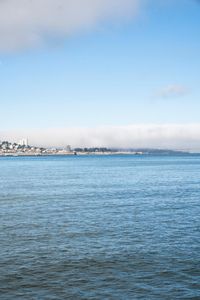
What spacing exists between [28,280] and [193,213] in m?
26.2

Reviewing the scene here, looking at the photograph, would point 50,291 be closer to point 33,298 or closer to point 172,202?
point 33,298

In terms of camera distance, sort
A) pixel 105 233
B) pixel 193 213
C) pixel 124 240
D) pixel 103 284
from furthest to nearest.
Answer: pixel 193 213, pixel 105 233, pixel 124 240, pixel 103 284

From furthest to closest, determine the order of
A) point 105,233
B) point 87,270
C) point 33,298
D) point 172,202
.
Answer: point 172,202 < point 105,233 < point 87,270 < point 33,298

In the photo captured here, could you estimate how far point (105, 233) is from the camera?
Result: 34906mm

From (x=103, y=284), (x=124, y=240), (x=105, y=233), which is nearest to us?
(x=103, y=284)

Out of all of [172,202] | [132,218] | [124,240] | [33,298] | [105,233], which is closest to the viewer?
[33,298]

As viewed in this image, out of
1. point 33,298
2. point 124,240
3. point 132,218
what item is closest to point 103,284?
point 33,298

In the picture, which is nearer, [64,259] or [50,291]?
[50,291]

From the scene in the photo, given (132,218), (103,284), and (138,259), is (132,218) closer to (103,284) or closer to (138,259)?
(138,259)

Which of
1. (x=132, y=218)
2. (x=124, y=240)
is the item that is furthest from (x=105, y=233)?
(x=132, y=218)

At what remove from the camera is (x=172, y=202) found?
181 feet

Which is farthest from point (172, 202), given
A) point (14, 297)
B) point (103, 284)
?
point (14, 297)

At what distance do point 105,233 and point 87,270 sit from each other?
9826 millimetres

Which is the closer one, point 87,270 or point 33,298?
point 33,298
